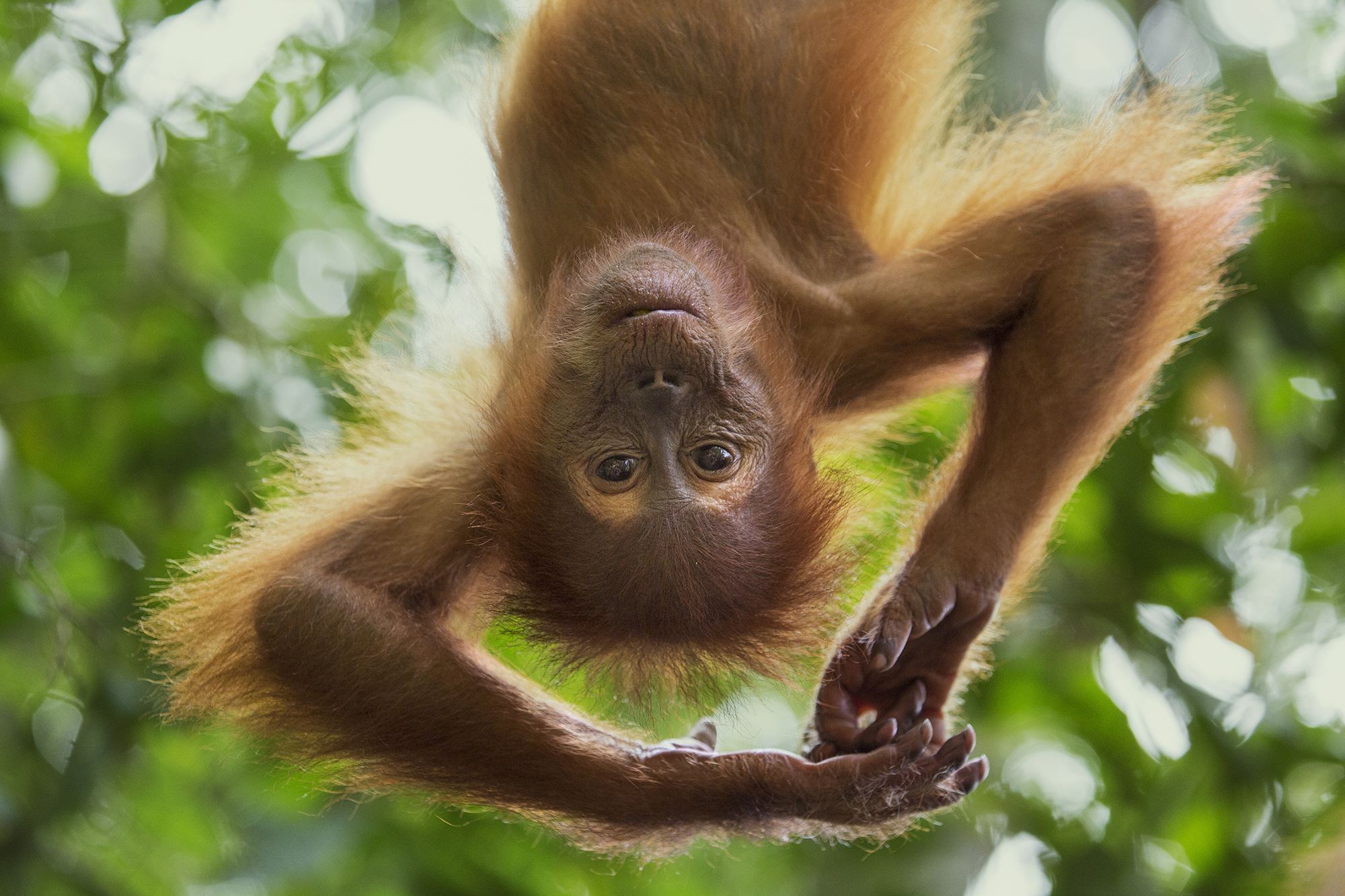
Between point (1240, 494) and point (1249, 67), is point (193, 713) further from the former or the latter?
point (1249, 67)

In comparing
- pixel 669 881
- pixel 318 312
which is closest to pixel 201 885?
pixel 669 881

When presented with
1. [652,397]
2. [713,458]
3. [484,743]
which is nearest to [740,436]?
[713,458]

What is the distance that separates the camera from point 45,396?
4023mm

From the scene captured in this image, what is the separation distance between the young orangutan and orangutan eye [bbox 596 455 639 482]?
6 centimetres

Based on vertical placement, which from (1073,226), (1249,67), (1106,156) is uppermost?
(1249,67)

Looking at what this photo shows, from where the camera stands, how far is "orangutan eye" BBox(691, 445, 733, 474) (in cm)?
189

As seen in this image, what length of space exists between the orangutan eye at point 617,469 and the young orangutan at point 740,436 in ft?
0.19

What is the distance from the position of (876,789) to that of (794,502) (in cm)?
55

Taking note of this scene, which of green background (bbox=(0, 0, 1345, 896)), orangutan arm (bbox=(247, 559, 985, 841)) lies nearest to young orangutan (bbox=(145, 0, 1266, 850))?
orangutan arm (bbox=(247, 559, 985, 841))

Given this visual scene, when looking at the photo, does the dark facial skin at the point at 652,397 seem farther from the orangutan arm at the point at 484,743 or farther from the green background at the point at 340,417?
the green background at the point at 340,417

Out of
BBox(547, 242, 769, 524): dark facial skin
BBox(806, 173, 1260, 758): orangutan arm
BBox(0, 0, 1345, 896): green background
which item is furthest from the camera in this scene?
BBox(0, 0, 1345, 896): green background

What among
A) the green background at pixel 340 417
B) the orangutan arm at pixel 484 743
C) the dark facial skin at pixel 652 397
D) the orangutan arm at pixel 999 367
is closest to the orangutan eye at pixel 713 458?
the dark facial skin at pixel 652 397

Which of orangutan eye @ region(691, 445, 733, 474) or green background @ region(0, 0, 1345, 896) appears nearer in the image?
orangutan eye @ region(691, 445, 733, 474)

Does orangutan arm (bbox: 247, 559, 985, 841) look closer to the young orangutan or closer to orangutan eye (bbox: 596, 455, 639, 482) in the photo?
the young orangutan
